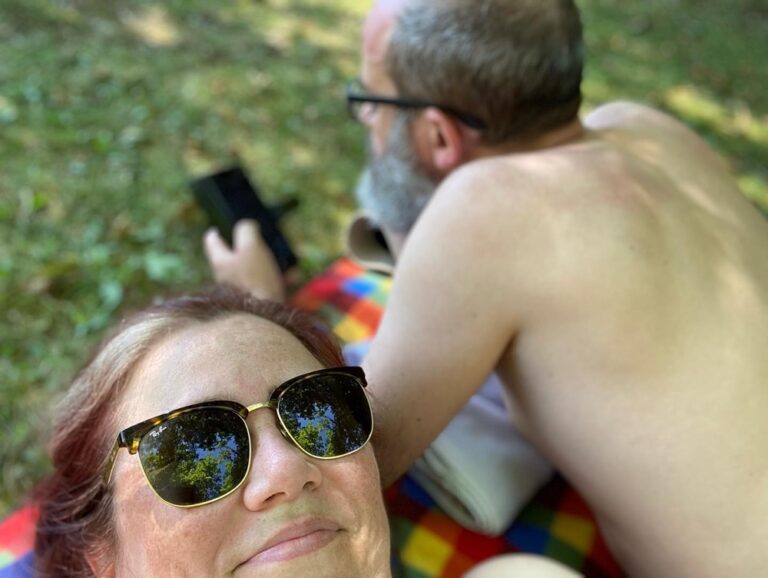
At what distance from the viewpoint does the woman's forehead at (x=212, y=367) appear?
1.41m

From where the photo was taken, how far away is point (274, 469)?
1.32m

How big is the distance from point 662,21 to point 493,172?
218 inches

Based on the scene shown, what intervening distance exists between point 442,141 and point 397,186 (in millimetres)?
287

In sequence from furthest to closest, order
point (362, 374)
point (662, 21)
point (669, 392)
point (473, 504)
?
point (662, 21) → point (473, 504) → point (669, 392) → point (362, 374)

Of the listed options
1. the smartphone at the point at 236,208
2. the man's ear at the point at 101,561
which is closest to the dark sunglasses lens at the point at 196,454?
the man's ear at the point at 101,561

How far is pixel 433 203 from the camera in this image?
1881 mm

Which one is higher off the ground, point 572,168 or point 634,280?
point 572,168

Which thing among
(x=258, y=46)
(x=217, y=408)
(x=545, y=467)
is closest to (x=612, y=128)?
(x=545, y=467)

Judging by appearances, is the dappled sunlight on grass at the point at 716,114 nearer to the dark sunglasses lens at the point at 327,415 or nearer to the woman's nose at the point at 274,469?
the dark sunglasses lens at the point at 327,415

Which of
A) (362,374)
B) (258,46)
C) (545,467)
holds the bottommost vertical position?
(545,467)

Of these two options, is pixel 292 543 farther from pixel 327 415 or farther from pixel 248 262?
pixel 248 262

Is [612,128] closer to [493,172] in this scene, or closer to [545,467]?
[493,172]

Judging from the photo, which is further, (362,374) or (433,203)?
(433,203)

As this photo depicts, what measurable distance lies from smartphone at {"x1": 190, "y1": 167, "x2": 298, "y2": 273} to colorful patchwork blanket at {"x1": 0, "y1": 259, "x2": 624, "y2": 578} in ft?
4.15
